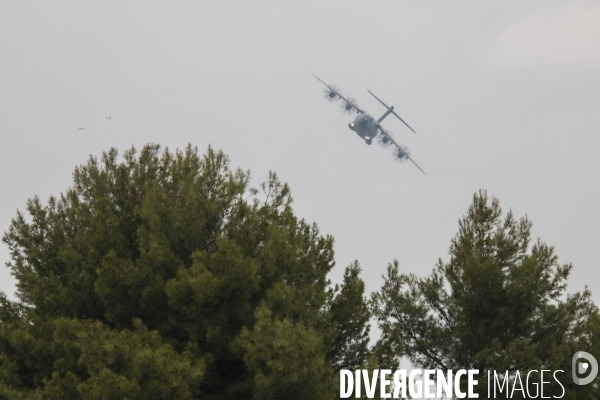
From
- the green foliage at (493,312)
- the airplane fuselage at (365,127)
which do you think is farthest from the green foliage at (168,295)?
the airplane fuselage at (365,127)

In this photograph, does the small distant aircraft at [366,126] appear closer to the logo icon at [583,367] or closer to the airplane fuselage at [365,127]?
the airplane fuselage at [365,127]

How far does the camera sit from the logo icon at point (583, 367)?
33.6m

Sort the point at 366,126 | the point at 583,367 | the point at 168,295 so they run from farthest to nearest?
the point at 366,126
the point at 583,367
the point at 168,295

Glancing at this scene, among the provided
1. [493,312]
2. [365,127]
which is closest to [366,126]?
[365,127]

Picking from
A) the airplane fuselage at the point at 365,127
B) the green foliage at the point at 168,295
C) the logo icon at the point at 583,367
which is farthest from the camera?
the airplane fuselage at the point at 365,127

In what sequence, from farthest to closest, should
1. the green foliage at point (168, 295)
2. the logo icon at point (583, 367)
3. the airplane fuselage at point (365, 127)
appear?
the airplane fuselage at point (365, 127) < the logo icon at point (583, 367) < the green foliage at point (168, 295)

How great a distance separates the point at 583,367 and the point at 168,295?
1359 centimetres

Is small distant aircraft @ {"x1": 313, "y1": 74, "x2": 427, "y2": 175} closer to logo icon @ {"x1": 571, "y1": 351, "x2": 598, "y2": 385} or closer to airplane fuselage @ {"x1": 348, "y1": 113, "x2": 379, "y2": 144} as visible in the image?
airplane fuselage @ {"x1": 348, "y1": 113, "x2": 379, "y2": 144}

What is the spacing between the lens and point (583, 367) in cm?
3381

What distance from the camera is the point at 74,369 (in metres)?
28.5

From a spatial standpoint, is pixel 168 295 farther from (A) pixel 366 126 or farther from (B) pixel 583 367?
(A) pixel 366 126

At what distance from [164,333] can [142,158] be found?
663 centimetres

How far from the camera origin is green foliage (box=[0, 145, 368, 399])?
88.0ft

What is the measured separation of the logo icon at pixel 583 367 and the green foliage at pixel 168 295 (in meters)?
6.67
